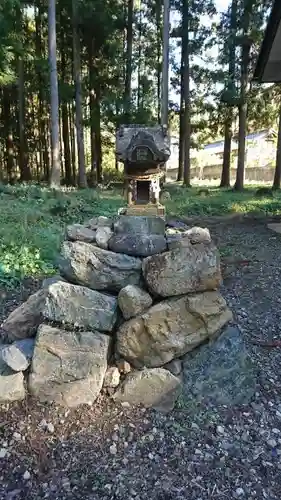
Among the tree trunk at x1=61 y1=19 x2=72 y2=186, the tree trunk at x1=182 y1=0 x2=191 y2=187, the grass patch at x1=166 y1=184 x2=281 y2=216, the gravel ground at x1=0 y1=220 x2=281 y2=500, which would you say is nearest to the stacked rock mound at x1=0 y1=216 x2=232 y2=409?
the gravel ground at x1=0 y1=220 x2=281 y2=500

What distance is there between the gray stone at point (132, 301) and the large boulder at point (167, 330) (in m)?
0.04

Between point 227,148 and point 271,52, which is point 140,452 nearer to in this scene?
point 271,52

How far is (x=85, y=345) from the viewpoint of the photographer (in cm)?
235

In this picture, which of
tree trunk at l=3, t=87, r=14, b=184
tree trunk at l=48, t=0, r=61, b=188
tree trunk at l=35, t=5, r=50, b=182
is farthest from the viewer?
tree trunk at l=3, t=87, r=14, b=184

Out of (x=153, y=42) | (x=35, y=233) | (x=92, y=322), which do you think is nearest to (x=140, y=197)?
(x=92, y=322)

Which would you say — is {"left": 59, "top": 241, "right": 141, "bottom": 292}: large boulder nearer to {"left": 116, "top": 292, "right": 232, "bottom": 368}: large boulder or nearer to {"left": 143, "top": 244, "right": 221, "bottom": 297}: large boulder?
{"left": 143, "top": 244, "right": 221, "bottom": 297}: large boulder

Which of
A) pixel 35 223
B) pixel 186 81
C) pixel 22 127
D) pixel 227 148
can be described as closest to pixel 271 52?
pixel 35 223

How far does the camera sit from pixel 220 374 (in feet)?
8.25

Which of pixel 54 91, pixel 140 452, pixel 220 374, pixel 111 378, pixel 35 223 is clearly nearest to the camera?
pixel 140 452

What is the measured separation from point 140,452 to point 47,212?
17.1ft

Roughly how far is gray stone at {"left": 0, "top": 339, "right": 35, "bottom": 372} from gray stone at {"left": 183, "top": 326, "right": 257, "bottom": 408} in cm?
98

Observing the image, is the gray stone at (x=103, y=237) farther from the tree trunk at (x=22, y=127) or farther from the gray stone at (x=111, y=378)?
the tree trunk at (x=22, y=127)

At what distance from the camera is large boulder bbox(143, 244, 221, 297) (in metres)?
2.40

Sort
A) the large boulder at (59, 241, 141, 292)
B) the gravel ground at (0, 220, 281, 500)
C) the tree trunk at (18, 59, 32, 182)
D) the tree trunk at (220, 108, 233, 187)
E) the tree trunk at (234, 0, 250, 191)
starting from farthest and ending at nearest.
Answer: the tree trunk at (220, 108, 233, 187) < the tree trunk at (18, 59, 32, 182) < the tree trunk at (234, 0, 250, 191) < the large boulder at (59, 241, 141, 292) < the gravel ground at (0, 220, 281, 500)
